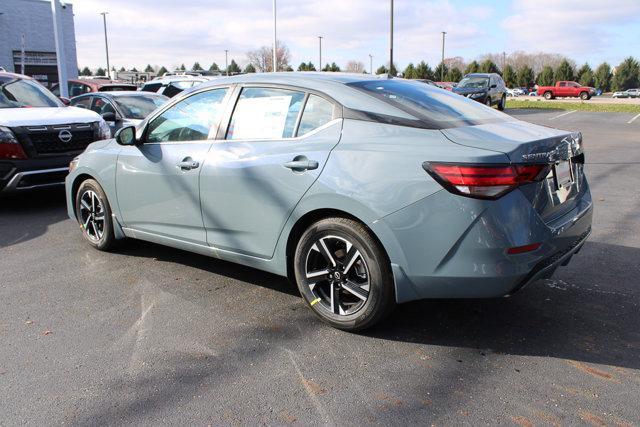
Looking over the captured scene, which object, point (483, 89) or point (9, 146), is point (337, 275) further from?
point (483, 89)

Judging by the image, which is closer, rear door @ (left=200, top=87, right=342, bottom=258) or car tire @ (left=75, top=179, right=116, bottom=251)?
rear door @ (left=200, top=87, right=342, bottom=258)

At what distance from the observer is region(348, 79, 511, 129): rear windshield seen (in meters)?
3.48

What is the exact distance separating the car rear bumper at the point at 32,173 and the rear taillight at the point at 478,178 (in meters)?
5.66

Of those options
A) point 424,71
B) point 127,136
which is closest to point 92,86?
point 127,136

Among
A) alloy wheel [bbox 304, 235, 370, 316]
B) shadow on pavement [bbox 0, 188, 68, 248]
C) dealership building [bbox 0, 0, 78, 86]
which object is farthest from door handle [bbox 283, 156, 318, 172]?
dealership building [bbox 0, 0, 78, 86]

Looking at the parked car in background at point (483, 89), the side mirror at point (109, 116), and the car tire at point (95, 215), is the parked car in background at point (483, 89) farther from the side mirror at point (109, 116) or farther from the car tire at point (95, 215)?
the car tire at point (95, 215)

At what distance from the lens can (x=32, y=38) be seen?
38.8m

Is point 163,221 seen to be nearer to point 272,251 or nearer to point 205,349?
point 272,251

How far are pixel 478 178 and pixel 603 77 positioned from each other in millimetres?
96291

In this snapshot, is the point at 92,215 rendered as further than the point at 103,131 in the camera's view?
No

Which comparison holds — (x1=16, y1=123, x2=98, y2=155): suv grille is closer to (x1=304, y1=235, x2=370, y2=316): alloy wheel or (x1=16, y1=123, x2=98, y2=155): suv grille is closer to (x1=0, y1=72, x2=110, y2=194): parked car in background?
(x1=0, y1=72, x2=110, y2=194): parked car in background

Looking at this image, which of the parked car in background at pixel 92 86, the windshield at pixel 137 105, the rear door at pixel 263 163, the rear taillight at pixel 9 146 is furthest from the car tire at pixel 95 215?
the parked car in background at pixel 92 86

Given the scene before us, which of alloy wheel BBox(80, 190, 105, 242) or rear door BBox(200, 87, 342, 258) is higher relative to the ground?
rear door BBox(200, 87, 342, 258)

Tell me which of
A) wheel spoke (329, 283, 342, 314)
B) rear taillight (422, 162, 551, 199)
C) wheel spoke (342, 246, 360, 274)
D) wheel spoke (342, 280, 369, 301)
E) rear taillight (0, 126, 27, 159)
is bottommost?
wheel spoke (329, 283, 342, 314)
